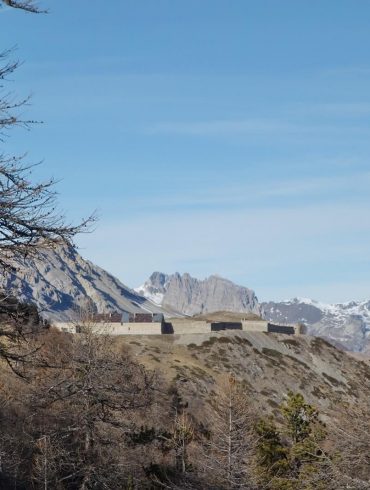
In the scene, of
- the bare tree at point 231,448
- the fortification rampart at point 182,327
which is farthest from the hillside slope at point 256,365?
the bare tree at point 231,448

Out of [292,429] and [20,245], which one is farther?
[292,429]

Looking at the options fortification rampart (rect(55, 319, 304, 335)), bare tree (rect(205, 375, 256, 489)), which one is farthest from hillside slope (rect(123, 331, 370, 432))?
bare tree (rect(205, 375, 256, 489))

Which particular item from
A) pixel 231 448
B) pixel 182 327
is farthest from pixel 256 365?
pixel 231 448

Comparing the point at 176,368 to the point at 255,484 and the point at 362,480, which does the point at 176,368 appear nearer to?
the point at 255,484

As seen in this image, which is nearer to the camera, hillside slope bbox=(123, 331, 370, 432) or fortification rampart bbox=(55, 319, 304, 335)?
hillside slope bbox=(123, 331, 370, 432)

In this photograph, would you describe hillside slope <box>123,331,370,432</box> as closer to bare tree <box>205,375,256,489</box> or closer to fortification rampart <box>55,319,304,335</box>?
fortification rampart <box>55,319,304,335</box>

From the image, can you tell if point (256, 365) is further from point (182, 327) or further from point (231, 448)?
point (231, 448)

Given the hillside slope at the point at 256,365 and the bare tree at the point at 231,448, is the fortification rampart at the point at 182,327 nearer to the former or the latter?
the hillside slope at the point at 256,365

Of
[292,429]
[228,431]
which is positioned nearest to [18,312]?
[228,431]

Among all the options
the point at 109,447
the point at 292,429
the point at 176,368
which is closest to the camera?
the point at 109,447

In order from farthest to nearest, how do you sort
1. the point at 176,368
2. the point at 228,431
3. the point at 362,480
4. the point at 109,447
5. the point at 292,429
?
the point at 176,368 → the point at 292,429 → the point at 228,431 → the point at 109,447 → the point at 362,480

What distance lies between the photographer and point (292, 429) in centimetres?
4941

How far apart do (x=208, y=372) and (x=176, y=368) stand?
20.7 ft

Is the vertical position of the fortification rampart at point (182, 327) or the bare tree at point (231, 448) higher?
the fortification rampart at point (182, 327)
